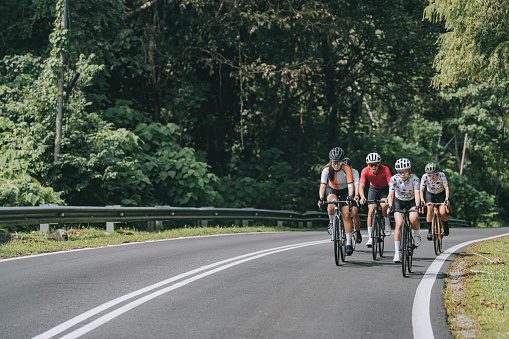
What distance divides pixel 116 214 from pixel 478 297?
10.8 m

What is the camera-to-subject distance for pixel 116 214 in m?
16.7

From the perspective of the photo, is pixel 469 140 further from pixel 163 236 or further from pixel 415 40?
pixel 163 236

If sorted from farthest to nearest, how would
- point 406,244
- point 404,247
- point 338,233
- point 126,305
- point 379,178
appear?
1. point 379,178
2. point 338,233
3. point 406,244
4. point 404,247
5. point 126,305

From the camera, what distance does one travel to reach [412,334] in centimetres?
623

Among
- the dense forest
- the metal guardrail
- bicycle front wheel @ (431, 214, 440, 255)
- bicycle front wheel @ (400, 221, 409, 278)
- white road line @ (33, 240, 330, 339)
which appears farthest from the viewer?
the dense forest

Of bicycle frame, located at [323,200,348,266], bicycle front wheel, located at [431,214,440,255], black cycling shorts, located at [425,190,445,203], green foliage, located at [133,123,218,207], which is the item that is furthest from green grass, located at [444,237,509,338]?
green foliage, located at [133,123,218,207]

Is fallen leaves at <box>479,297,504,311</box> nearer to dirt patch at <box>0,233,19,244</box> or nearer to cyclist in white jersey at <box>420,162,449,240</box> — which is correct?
cyclist in white jersey at <box>420,162,449,240</box>

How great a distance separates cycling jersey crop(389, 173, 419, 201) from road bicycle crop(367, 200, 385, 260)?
1.24 m

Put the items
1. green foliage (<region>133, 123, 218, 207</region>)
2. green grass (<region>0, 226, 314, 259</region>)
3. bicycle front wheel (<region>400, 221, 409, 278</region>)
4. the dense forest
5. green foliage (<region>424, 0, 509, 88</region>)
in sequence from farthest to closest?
green foliage (<region>133, 123, 218, 207</region>) → the dense forest → green foliage (<region>424, 0, 509, 88</region>) → green grass (<region>0, 226, 314, 259</region>) → bicycle front wheel (<region>400, 221, 409, 278</region>)

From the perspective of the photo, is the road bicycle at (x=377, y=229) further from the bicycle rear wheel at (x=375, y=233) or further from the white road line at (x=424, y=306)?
the white road line at (x=424, y=306)

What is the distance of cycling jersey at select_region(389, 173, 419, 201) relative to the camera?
35.7 ft

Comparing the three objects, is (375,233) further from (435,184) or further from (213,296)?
(213,296)

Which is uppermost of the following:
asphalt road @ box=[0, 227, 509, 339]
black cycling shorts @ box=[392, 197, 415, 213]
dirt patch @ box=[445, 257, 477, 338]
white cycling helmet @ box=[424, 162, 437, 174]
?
→ white cycling helmet @ box=[424, 162, 437, 174]

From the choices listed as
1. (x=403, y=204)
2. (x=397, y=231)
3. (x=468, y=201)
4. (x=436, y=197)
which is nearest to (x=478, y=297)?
(x=397, y=231)
